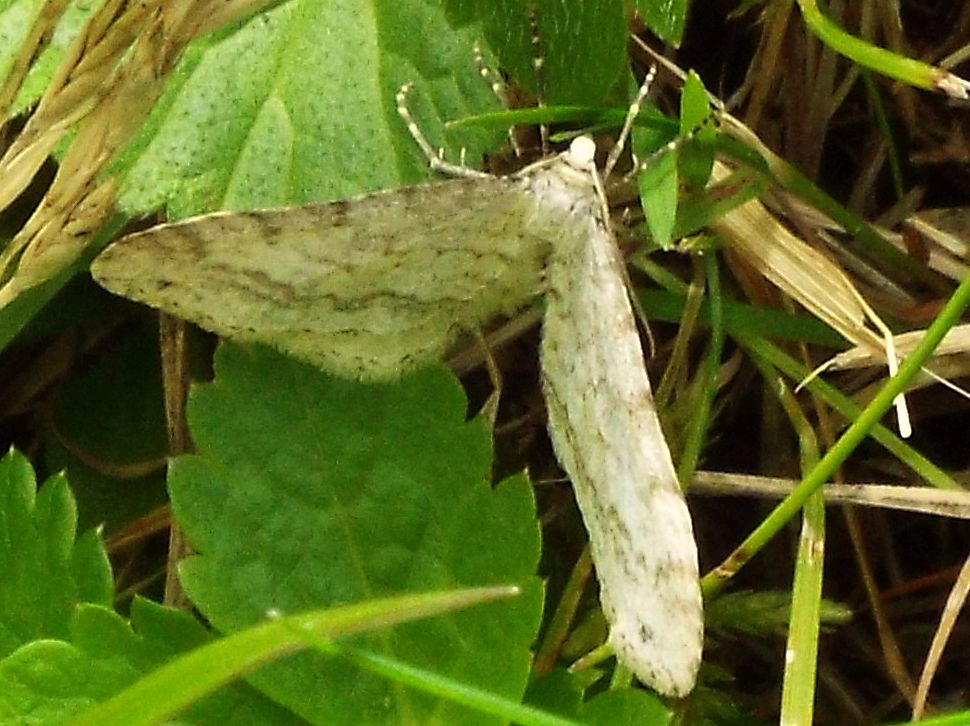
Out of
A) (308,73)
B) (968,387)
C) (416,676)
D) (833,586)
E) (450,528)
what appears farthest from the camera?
(833,586)

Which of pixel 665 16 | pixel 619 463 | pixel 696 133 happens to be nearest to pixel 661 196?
pixel 696 133

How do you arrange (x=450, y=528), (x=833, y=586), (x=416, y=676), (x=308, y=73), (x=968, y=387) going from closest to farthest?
1. (x=416, y=676)
2. (x=450, y=528)
3. (x=308, y=73)
4. (x=968, y=387)
5. (x=833, y=586)

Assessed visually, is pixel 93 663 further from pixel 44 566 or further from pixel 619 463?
pixel 619 463

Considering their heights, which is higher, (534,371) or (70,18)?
(70,18)

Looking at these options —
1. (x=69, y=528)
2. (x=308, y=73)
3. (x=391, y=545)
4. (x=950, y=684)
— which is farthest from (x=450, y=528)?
(x=950, y=684)

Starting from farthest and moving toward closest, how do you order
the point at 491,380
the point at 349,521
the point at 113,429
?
the point at 113,429 → the point at 491,380 → the point at 349,521

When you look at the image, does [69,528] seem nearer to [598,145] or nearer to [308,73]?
[308,73]

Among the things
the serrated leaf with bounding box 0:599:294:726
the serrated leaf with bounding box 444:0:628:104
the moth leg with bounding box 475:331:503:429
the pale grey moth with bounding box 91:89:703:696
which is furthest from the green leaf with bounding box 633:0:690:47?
the serrated leaf with bounding box 0:599:294:726
